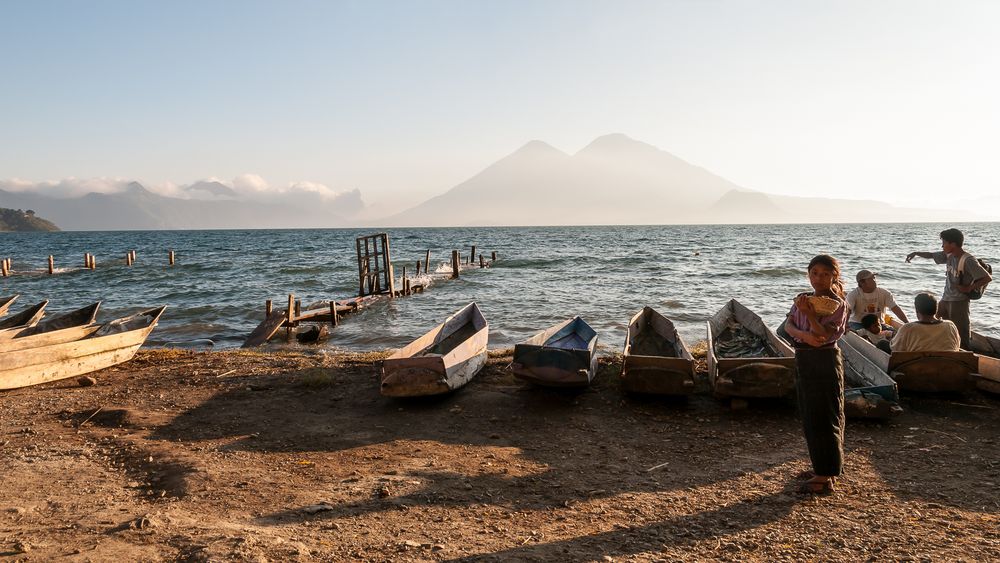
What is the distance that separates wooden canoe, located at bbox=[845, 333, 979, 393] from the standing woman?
408cm

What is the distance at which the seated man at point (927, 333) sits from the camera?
8.22 meters

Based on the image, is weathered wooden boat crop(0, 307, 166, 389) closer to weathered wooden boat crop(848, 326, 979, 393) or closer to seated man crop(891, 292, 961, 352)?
weathered wooden boat crop(848, 326, 979, 393)

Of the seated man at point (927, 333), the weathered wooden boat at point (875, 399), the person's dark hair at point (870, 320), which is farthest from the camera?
the person's dark hair at point (870, 320)

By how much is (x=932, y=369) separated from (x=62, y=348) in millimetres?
14698

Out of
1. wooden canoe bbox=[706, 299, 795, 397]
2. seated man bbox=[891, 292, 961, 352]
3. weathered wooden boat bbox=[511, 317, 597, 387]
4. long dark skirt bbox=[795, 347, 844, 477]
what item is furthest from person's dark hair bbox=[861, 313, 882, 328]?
long dark skirt bbox=[795, 347, 844, 477]

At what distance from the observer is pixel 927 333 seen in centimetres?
827

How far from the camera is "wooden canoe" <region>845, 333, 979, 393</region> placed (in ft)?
26.5

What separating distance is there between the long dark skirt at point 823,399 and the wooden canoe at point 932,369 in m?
4.05

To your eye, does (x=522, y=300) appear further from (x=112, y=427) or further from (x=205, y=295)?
(x=112, y=427)

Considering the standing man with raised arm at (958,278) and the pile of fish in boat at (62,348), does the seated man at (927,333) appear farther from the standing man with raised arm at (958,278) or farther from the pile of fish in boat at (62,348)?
the pile of fish in boat at (62,348)

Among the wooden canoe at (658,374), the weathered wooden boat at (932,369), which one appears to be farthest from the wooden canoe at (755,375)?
the weathered wooden boat at (932,369)

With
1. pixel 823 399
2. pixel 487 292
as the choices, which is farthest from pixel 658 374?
pixel 487 292

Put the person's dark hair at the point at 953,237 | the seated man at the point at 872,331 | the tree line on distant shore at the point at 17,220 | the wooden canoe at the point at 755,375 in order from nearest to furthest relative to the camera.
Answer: the wooden canoe at the point at 755,375
the person's dark hair at the point at 953,237
the seated man at the point at 872,331
the tree line on distant shore at the point at 17,220

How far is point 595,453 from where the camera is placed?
6.91m
